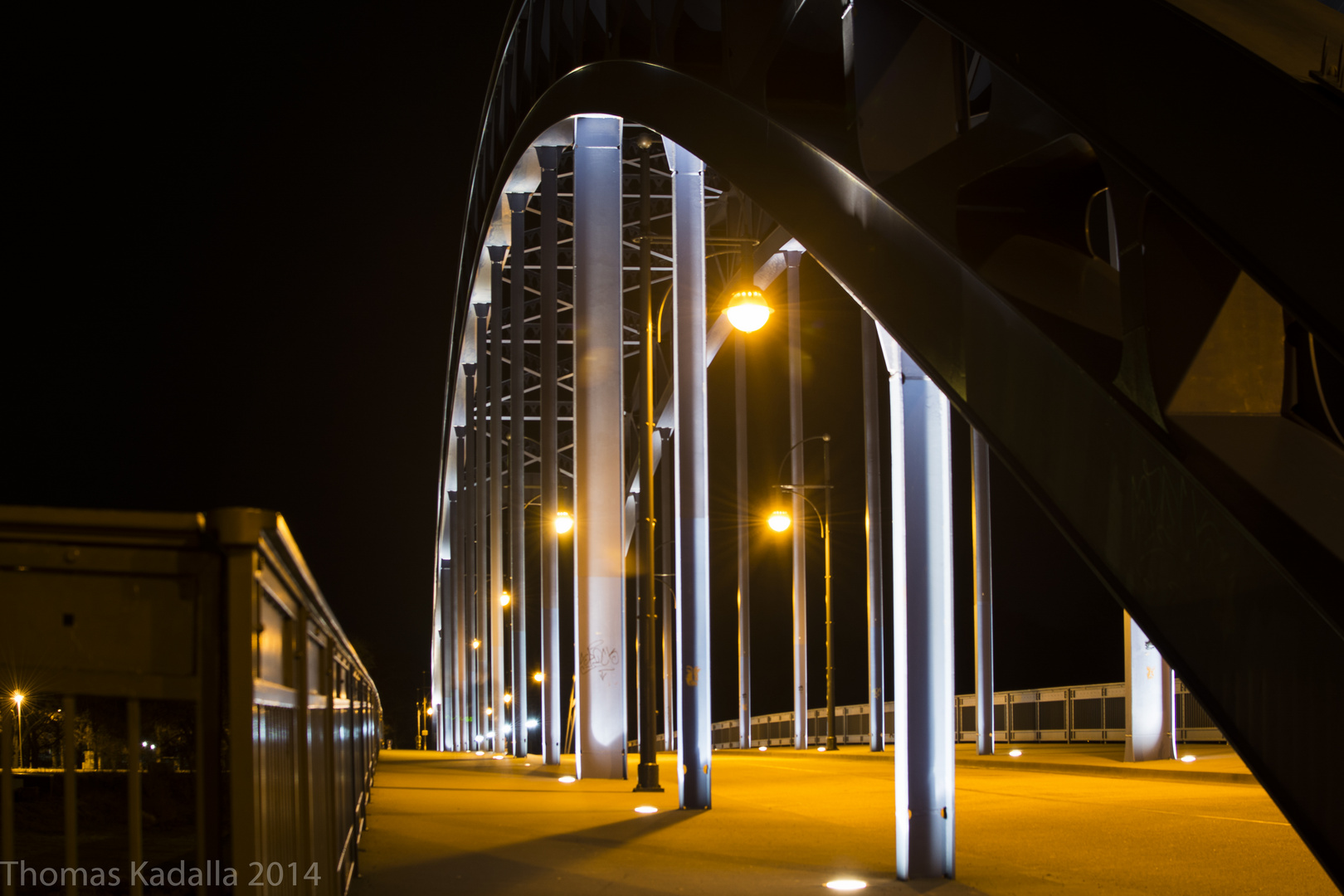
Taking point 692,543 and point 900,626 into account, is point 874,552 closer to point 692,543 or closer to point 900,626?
point 692,543

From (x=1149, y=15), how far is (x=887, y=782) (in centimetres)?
1345

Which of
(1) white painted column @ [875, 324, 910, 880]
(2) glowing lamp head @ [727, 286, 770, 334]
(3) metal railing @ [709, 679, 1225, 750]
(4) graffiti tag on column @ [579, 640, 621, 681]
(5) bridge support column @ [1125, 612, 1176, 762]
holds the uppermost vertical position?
(2) glowing lamp head @ [727, 286, 770, 334]

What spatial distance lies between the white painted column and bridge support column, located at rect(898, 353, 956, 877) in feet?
0.10

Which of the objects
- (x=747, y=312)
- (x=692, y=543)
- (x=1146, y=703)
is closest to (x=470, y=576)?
(x=1146, y=703)

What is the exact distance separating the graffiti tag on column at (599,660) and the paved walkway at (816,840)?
1591 mm

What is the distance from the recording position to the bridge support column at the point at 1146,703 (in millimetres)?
17203

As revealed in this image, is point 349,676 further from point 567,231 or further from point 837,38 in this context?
point 567,231

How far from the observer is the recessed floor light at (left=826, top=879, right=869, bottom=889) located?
695cm

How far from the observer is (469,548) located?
143 ft

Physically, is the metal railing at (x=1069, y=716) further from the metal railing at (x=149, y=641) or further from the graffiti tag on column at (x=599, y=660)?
the metal railing at (x=149, y=641)

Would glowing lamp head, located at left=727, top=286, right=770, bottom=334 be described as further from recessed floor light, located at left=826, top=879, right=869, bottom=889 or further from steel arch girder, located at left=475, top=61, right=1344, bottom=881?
recessed floor light, located at left=826, top=879, right=869, bottom=889

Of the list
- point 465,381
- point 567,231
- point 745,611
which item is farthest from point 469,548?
point 745,611

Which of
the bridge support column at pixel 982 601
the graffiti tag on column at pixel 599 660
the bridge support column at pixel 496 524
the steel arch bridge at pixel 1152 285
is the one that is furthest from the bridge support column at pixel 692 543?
the bridge support column at pixel 496 524

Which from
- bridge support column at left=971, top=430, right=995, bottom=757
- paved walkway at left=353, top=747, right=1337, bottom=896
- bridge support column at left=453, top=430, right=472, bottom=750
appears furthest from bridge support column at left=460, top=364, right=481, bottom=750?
paved walkway at left=353, top=747, right=1337, bottom=896
